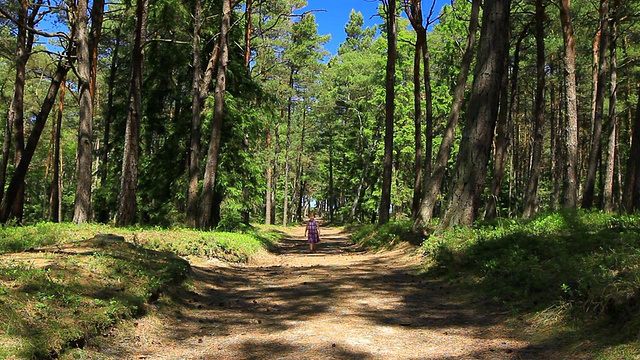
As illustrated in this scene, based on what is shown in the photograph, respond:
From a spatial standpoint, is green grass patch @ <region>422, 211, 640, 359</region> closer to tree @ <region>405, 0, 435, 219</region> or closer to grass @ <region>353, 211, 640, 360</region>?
grass @ <region>353, 211, 640, 360</region>

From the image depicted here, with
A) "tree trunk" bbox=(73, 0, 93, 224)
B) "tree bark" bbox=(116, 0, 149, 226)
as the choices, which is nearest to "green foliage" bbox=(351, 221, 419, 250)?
"tree bark" bbox=(116, 0, 149, 226)

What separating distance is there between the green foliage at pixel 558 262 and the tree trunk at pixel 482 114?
3.01 feet

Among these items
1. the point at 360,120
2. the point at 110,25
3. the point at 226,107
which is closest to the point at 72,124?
the point at 110,25

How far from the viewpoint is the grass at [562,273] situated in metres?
4.07

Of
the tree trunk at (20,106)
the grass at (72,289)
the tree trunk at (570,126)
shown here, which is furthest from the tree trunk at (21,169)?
the tree trunk at (570,126)

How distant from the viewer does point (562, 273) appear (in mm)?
5570

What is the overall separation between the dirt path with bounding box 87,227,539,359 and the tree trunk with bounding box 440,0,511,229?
7.73 feet

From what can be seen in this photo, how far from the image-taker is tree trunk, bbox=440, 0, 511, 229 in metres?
9.52

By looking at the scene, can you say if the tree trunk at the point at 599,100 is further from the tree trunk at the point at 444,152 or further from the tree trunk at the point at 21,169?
the tree trunk at the point at 21,169

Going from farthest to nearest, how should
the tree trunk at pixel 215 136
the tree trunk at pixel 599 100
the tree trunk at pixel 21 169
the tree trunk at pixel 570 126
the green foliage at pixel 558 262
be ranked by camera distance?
the tree trunk at pixel 599 100 → the tree trunk at pixel 215 136 → the tree trunk at pixel 570 126 → the tree trunk at pixel 21 169 → the green foliage at pixel 558 262

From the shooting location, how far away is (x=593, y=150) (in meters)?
17.3

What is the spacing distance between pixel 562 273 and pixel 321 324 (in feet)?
10.6

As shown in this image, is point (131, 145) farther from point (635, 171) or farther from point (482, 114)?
point (635, 171)

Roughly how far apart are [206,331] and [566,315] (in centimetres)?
430
